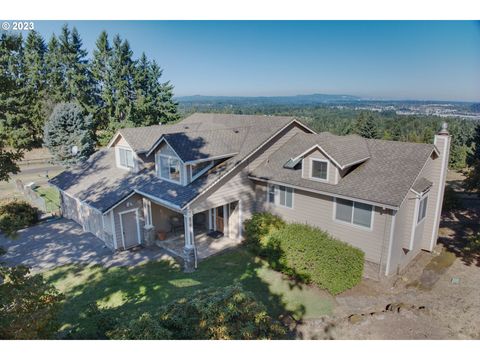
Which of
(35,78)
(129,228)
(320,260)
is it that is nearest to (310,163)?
(320,260)

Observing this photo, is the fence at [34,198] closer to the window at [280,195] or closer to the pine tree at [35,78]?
the window at [280,195]

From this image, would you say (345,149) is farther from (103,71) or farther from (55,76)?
(55,76)

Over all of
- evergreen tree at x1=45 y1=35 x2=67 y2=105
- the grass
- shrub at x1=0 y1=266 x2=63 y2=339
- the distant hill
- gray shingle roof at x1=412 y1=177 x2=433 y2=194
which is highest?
evergreen tree at x1=45 y1=35 x2=67 y2=105

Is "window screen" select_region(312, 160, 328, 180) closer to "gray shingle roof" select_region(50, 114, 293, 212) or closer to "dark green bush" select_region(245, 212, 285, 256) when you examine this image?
"dark green bush" select_region(245, 212, 285, 256)

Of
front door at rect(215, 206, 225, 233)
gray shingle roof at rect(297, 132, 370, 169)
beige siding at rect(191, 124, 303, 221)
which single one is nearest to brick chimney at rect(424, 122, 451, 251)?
gray shingle roof at rect(297, 132, 370, 169)

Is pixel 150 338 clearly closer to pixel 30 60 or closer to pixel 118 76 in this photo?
pixel 118 76

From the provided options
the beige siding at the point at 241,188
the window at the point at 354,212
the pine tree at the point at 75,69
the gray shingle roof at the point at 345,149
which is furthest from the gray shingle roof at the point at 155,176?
the pine tree at the point at 75,69
